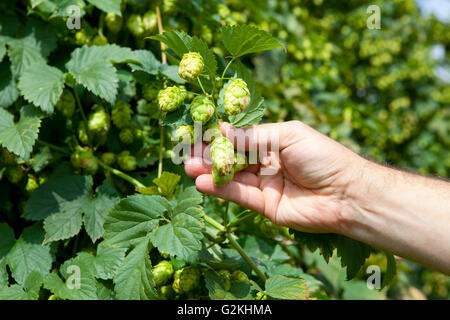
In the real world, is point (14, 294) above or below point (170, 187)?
below

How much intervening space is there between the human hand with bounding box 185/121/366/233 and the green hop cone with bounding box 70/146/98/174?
1.18ft

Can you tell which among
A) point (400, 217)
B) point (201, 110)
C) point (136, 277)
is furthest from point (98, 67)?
point (400, 217)

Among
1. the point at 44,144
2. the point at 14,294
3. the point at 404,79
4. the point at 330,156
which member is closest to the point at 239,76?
the point at 330,156

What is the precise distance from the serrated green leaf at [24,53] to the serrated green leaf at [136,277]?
797 mm

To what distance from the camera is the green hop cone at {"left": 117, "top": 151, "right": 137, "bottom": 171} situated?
146 cm

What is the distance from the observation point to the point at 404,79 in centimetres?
530

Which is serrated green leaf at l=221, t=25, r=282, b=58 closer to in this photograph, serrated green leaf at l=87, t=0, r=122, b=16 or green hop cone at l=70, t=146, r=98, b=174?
serrated green leaf at l=87, t=0, r=122, b=16

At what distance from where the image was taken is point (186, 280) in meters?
1.19

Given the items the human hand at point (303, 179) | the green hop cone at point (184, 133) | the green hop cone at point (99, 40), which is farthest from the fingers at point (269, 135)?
the green hop cone at point (99, 40)

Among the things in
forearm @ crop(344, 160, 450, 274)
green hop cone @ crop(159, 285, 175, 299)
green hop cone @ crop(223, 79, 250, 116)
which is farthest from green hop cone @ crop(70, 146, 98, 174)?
forearm @ crop(344, 160, 450, 274)

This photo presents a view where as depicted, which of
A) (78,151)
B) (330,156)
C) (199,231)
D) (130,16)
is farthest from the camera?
(130,16)

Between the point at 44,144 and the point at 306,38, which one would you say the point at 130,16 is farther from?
the point at 306,38

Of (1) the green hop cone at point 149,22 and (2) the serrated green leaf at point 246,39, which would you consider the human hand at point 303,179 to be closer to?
(2) the serrated green leaf at point 246,39

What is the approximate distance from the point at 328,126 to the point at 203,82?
84.5 inches
